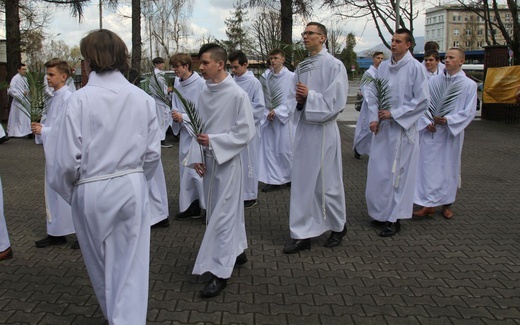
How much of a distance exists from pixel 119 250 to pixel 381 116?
12.4ft

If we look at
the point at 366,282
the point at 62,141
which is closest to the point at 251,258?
the point at 366,282

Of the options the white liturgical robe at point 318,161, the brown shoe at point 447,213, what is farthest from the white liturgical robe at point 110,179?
the brown shoe at point 447,213

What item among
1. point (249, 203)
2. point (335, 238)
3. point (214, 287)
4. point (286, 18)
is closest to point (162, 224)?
point (249, 203)

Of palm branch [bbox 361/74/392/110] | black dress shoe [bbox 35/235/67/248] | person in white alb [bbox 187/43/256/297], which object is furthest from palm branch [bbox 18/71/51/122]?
palm branch [bbox 361/74/392/110]

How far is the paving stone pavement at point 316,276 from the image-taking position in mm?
4070

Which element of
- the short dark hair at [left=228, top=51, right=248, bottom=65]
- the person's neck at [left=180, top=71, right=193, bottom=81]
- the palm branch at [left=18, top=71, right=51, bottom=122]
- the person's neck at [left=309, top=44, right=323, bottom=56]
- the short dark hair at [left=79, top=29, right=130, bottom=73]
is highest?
the short dark hair at [left=228, top=51, right=248, bottom=65]

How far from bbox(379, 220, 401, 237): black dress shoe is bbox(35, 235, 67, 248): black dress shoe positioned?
359 cm

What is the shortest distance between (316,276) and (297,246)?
72cm

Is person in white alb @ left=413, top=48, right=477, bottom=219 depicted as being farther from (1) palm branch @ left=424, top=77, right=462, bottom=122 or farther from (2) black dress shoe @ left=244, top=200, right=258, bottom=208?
(2) black dress shoe @ left=244, top=200, right=258, bottom=208

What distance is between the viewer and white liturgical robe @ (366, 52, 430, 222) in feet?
20.1

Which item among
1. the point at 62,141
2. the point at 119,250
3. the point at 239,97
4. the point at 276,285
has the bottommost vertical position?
the point at 276,285

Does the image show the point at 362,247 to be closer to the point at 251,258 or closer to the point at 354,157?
the point at 251,258

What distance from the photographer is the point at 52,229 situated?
5684 mm

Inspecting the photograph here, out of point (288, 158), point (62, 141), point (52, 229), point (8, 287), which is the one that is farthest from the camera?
point (288, 158)
